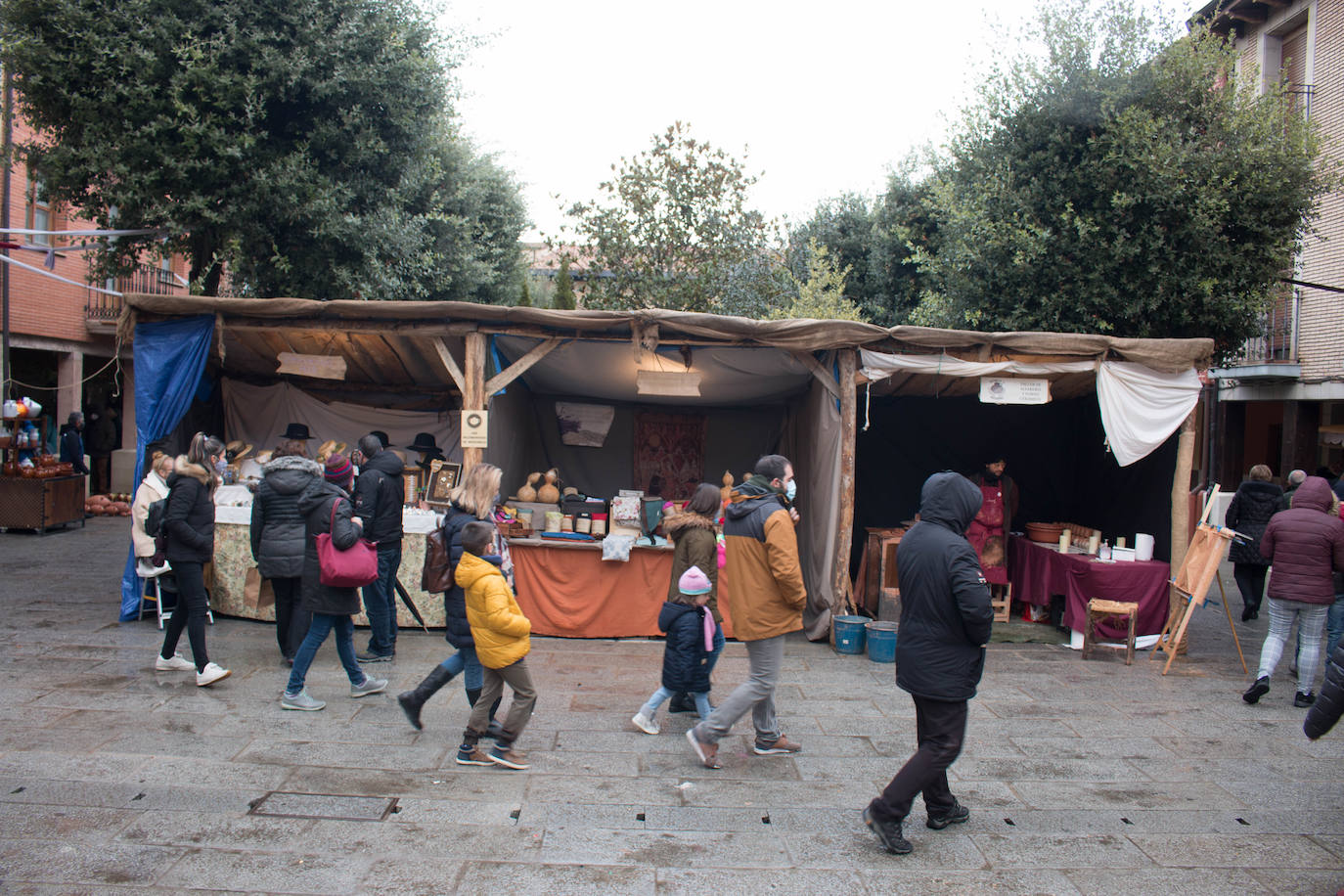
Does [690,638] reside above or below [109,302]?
below

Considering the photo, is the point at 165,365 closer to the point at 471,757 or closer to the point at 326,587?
the point at 326,587

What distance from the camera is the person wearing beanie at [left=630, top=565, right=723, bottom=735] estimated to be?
15.4 ft

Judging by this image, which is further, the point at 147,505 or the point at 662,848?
the point at 147,505

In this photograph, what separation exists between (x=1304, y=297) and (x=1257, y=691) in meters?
11.7

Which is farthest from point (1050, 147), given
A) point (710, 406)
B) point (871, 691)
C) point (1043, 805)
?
point (1043, 805)

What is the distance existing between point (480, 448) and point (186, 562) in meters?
2.49

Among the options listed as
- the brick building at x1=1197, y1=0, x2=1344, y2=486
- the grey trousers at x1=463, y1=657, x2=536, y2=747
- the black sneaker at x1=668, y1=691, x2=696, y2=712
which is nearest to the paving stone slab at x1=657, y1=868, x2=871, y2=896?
the grey trousers at x1=463, y1=657, x2=536, y2=747

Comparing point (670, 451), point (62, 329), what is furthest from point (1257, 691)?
point (62, 329)

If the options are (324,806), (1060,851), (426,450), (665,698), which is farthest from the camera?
(426,450)

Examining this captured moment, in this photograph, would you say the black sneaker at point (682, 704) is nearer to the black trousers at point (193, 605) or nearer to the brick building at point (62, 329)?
the black trousers at point (193, 605)

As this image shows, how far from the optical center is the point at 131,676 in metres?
5.55

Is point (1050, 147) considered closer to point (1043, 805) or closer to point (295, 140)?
point (1043, 805)

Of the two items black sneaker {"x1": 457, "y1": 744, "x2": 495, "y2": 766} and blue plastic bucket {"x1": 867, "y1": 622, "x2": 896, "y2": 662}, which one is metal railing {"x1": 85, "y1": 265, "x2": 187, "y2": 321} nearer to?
black sneaker {"x1": 457, "y1": 744, "x2": 495, "y2": 766}

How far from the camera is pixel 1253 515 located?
25.7 ft
